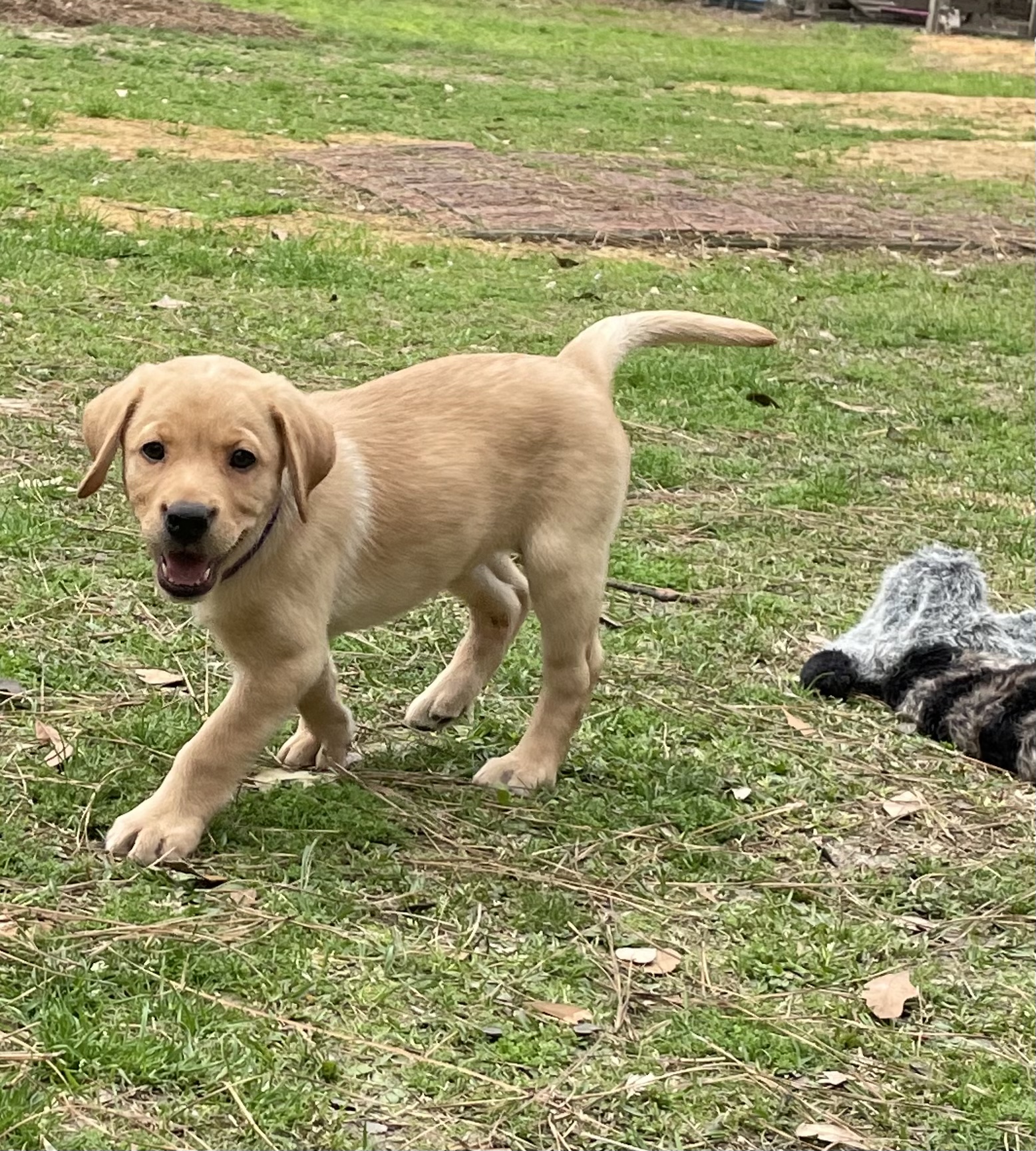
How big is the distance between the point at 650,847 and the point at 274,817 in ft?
2.85

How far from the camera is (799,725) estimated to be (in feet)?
14.7

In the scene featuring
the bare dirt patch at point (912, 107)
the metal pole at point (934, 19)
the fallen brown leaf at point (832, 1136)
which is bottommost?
the fallen brown leaf at point (832, 1136)

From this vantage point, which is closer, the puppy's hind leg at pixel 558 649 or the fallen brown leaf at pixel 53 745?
the fallen brown leaf at pixel 53 745

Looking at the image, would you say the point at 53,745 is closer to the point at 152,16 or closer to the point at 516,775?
the point at 516,775

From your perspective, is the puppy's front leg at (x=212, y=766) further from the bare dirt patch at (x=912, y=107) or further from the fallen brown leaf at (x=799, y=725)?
the bare dirt patch at (x=912, y=107)

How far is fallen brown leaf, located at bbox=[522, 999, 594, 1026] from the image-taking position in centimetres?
303

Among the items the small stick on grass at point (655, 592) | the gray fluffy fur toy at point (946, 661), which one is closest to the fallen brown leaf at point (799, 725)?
the gray fluffy fur toy at point (946, 661)

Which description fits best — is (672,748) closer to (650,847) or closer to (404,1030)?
(650,847)

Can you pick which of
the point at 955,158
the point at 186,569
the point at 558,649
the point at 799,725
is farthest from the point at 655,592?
the point at 955,158

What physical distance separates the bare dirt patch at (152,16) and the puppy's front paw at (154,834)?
1522 centimetres

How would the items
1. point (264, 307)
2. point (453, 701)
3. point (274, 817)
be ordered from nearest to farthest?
point (274, 817) < point (453, 701) < point (264, 307)

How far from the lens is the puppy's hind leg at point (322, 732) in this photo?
3.77 meters

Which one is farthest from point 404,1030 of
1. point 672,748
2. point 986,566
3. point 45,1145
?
point 986,566

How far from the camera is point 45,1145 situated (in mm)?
2479
